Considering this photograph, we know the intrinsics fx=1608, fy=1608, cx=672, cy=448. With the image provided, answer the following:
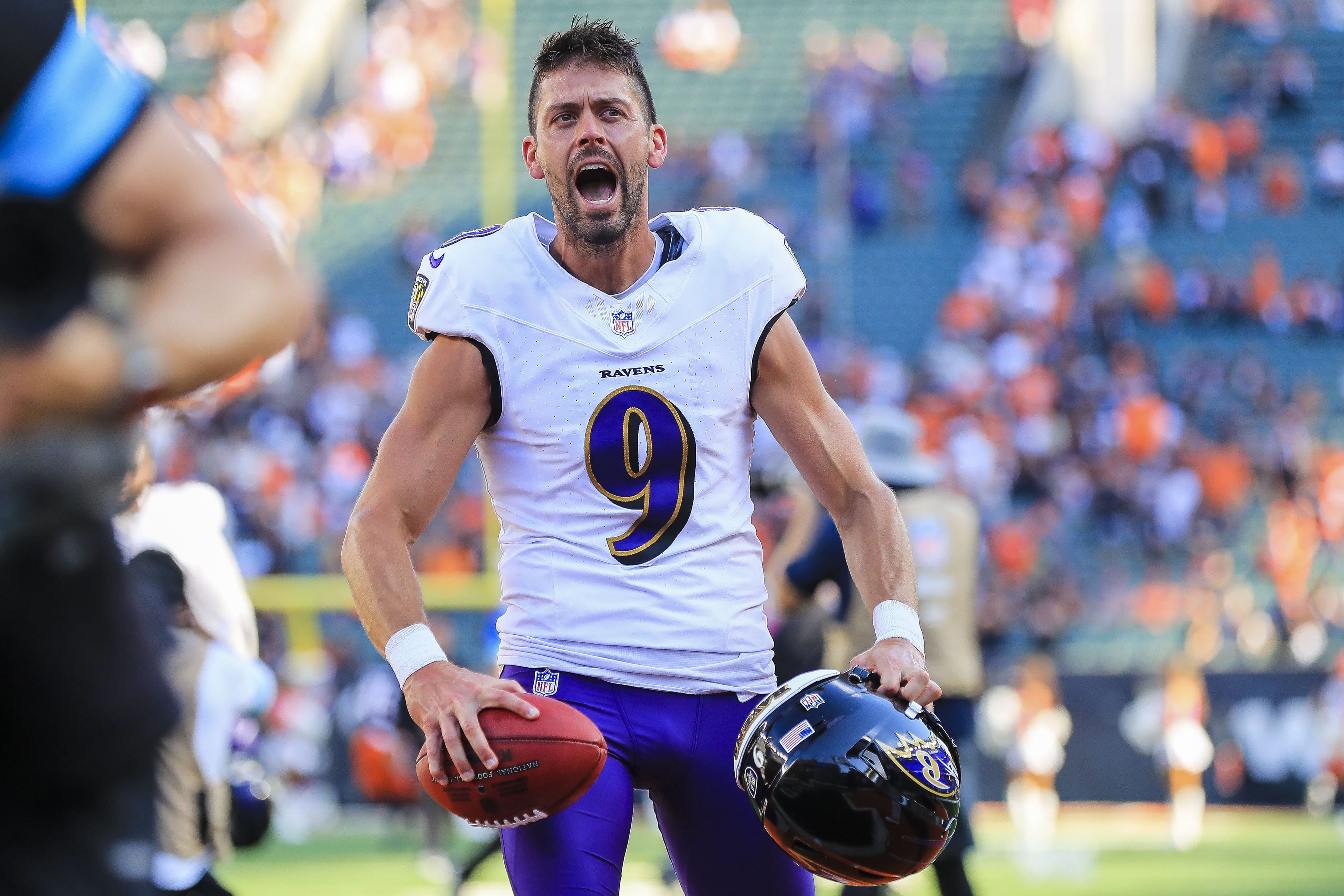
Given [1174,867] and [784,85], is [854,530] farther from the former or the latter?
[784,85]

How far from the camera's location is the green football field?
27.3ft

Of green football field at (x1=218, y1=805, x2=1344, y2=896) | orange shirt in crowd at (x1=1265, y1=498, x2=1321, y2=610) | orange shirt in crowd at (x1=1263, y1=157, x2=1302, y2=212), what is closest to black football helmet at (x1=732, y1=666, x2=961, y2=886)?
green football field at (x1=218, y1=805, x2=1344, y2=896)

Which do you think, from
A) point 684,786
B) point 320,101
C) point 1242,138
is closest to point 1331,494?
point 1242,138

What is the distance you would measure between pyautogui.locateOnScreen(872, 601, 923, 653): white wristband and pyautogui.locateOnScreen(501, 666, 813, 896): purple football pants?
30cm

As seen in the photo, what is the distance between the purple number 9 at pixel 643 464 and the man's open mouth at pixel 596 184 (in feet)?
1.32

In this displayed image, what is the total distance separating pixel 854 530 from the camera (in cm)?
329

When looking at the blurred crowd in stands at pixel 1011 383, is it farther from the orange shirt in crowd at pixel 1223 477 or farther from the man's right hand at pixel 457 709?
the man's right hand at pixel 457 709

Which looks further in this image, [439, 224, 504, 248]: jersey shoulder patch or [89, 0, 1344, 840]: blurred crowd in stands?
[89, 0, 1344, 840]: blurred crowd in stands

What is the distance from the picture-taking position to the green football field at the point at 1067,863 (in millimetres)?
8328

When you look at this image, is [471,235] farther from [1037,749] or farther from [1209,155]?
[1209,155]

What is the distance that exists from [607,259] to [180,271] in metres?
1.98

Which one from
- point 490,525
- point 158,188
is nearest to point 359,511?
point 158,188

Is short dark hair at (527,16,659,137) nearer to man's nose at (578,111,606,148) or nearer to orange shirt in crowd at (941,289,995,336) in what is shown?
man's nose at (578,111,606,148)

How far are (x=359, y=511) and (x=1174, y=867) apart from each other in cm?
750
